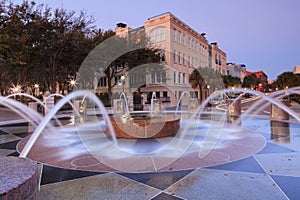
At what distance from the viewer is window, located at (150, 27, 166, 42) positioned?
40.3 meters

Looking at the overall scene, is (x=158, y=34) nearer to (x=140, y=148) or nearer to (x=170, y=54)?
(x=170, y=54)

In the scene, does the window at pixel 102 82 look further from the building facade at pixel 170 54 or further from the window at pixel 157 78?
the window at pixel 157 78

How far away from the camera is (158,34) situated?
41062 mm

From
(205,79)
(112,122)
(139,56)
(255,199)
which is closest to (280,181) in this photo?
(255,199)

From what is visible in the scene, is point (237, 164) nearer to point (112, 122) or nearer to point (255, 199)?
point (255, 199)

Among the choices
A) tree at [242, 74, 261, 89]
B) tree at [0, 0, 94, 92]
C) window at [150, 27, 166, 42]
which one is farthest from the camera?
tree at [242, 74, 261, 89]

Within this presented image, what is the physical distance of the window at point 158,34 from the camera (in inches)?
1587

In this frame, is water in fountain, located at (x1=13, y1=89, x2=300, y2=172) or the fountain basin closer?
water in fountain, located at (x1=13, y1=89, x2=300, y2=172)

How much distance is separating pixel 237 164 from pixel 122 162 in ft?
10.00

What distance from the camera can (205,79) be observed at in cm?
4294

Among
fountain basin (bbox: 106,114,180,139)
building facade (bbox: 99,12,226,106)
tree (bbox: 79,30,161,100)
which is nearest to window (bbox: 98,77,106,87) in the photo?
building facade (bbox: 99,12,226,106)

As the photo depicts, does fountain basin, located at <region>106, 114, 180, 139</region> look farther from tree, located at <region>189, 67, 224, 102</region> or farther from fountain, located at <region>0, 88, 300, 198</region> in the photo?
tree, located at <region>189, 67, 224, 102</region>

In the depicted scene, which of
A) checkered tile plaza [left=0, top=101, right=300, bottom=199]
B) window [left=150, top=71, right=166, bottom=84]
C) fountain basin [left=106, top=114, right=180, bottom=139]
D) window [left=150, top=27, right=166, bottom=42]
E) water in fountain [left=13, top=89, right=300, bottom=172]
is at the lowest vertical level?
checkered tile plaza [left=0, top=101, right=300, bottom=199]

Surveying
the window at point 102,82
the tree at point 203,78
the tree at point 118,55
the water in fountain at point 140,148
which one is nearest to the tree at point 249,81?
the tree at point 203,78
